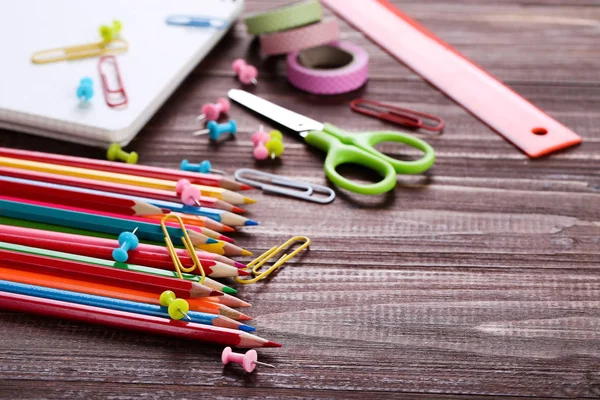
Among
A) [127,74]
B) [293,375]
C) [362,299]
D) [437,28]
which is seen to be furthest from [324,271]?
[437,28]

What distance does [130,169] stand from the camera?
1016mm

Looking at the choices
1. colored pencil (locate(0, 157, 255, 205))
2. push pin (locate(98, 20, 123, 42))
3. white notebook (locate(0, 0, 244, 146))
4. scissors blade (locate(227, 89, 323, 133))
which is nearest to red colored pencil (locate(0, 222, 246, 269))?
colored pencil (locate(0, 157, 255, 205))

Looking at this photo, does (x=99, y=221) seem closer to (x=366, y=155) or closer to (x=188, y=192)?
(x=188, y=192)

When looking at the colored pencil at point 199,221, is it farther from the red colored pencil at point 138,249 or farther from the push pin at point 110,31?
the push pin at point 110,31

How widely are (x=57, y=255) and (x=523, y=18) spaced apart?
1031mm

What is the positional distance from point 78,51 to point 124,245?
1.65 ft

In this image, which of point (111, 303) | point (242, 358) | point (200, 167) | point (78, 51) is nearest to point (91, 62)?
point (78, 51)

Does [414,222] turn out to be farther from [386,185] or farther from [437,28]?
[437,28]

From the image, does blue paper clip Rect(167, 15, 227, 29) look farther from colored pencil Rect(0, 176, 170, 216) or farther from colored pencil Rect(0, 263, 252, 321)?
colored pencil Rect(0, 263, 252, 321)

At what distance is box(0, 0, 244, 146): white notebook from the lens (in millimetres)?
1104

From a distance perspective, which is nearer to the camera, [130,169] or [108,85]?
[130,169]

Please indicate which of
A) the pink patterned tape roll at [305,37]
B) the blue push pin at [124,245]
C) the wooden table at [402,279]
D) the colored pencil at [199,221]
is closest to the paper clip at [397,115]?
the wooden table at [402,279]

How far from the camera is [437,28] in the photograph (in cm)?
145

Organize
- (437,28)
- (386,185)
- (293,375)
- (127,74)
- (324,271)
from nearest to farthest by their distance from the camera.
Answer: (293,375) < (324,271) < (386,185) < (127,74) < (437,28)
